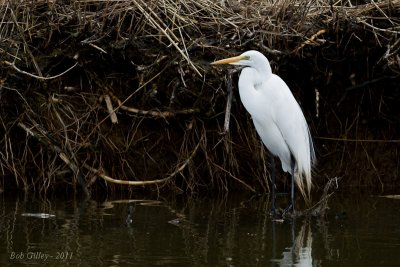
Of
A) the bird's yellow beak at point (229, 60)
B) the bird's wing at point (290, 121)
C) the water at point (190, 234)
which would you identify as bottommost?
the water at point (190, 234)

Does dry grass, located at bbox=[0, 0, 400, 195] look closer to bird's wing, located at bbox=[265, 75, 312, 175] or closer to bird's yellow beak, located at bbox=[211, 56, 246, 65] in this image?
bird's yellow beak, located at bbox=[211, 56, 246, 65]

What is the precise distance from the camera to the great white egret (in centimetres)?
634

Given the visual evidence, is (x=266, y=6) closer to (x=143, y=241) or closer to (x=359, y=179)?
(x=359, y=179)

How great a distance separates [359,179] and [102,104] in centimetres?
249

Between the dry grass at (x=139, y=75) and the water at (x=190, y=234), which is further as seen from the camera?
the dry grass at (x=139, y=75)

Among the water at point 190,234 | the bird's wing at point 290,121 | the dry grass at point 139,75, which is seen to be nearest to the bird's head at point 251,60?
the bird's wing at point 290,121

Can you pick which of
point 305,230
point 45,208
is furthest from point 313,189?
point 45,208

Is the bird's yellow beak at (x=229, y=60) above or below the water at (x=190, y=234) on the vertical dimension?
above

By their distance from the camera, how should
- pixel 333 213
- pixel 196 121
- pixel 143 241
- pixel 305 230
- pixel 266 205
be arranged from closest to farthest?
pixel 143 241 → pixel 305 230 → pixel 333 213 → pixel 266 205 → pixel 196 121

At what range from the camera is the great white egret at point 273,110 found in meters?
6.34

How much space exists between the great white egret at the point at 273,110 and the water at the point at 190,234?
529 millimetres

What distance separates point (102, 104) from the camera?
705cm

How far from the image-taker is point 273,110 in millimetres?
6391

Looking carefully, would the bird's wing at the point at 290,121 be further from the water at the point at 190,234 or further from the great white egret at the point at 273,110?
the water at the point at 190,234
